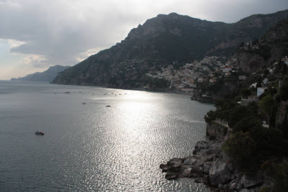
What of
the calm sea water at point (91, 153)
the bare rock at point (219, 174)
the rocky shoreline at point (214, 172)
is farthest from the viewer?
the calm sea water at point (91, 153)

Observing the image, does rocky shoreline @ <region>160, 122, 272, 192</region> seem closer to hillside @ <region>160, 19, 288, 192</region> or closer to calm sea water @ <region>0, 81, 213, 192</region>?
hillside @ <region>160, 19, 288, 192</region>

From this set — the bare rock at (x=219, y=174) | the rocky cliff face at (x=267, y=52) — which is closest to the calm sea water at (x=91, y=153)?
the bare rock at (x=219, y=174)

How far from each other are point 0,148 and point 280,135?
41.7 metres

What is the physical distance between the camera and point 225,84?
4469 inches

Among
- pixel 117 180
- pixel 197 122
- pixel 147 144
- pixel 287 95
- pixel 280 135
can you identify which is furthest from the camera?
pixel 197 122

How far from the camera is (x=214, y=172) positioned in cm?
2697

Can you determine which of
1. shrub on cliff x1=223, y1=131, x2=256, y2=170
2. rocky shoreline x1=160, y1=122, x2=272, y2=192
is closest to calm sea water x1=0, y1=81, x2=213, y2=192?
rocky shoreline x1=160, y1=122, x2=272, y2=192

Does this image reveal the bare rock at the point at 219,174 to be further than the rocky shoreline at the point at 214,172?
Yes

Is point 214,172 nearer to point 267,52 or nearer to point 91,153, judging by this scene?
point 91,153

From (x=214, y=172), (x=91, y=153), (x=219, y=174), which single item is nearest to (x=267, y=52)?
(x=214, y=172)

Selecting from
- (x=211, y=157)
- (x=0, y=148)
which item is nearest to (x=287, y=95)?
(x=211, y=157)

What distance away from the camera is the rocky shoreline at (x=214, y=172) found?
23.4m

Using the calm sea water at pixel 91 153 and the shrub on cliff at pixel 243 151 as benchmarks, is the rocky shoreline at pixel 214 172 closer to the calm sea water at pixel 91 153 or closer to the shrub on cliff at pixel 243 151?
the shrub on cliff at pixel 243 151

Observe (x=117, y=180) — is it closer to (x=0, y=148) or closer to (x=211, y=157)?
(x=211, y=157)
